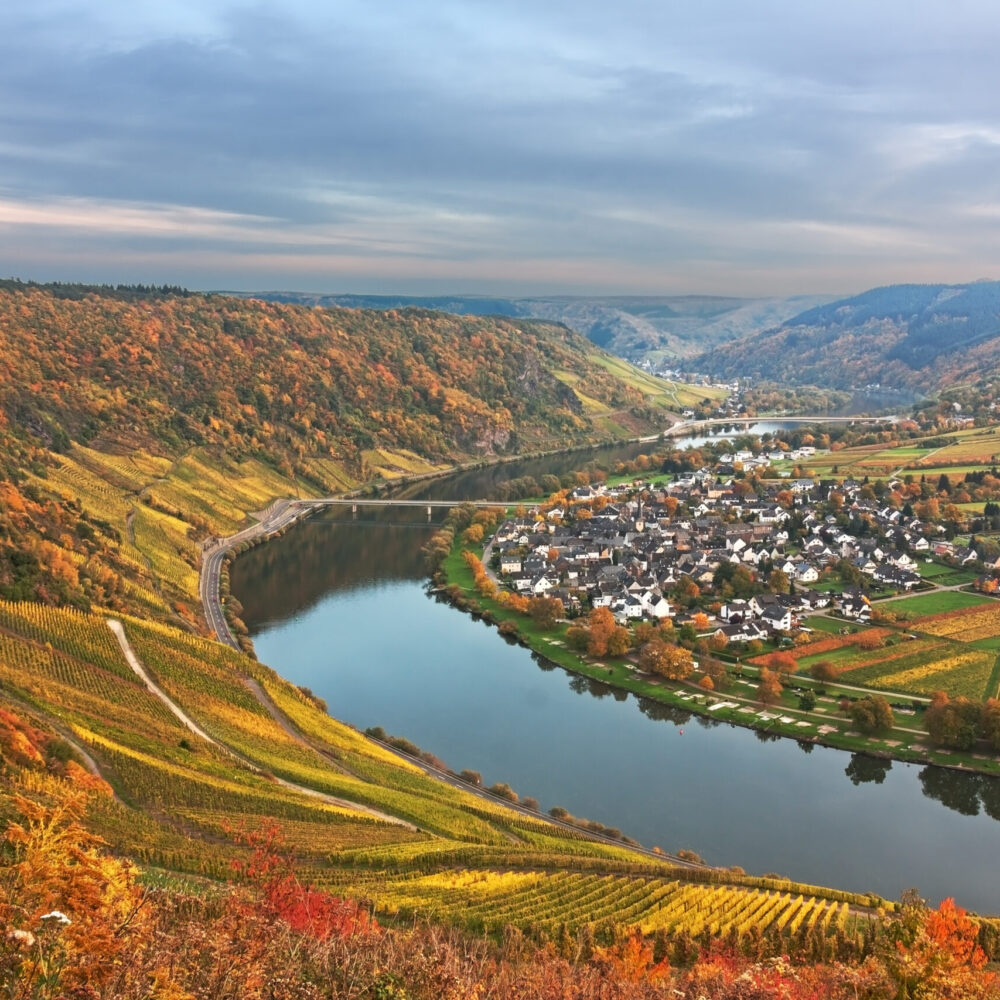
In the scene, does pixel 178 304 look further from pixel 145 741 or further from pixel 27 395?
pixel 145 741

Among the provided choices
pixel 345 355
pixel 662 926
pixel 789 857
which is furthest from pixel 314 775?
pixel 345 355

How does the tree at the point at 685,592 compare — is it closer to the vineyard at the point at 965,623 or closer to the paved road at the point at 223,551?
the vineyard at the point at 965,623

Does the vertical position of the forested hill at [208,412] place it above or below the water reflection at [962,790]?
above

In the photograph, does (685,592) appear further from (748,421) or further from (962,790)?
(748,421)

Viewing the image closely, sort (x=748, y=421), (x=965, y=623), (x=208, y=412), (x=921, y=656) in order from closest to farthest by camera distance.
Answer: (x=921, y=656) < (x=965, y=623) < (x=208, y=412) < (x=748, y=421)

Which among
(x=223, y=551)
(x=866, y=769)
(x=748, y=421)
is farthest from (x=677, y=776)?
(x=748, y=421)

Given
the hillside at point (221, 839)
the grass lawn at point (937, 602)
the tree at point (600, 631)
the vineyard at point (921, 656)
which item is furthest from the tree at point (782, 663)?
the hillside at point (221, 839)
